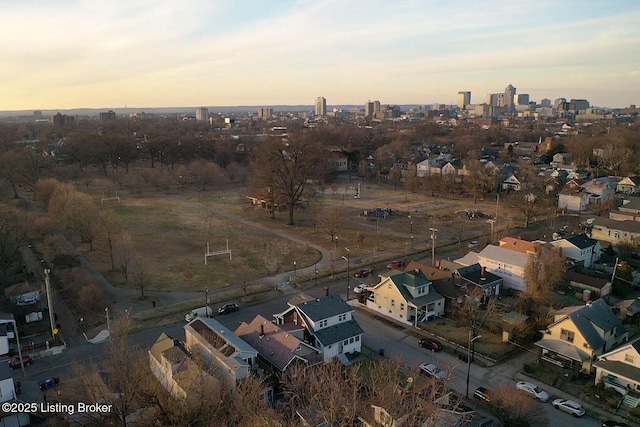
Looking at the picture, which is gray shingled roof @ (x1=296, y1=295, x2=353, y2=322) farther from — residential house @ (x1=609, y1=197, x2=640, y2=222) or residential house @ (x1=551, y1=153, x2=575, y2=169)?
residential house @ (x1=551, y1=153, x2=575, y2=169)

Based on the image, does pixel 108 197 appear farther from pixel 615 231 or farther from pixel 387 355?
pixel 615 231

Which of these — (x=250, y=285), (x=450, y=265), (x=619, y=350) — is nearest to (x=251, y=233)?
(x=250, y=285)

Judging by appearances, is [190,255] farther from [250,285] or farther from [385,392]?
[385,392]

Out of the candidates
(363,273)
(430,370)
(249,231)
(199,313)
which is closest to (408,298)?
(430,370)

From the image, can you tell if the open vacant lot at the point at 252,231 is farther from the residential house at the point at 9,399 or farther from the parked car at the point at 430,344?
the parked car at the point at 430,344

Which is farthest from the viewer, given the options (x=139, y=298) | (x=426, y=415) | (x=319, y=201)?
(x=319, y=201)
